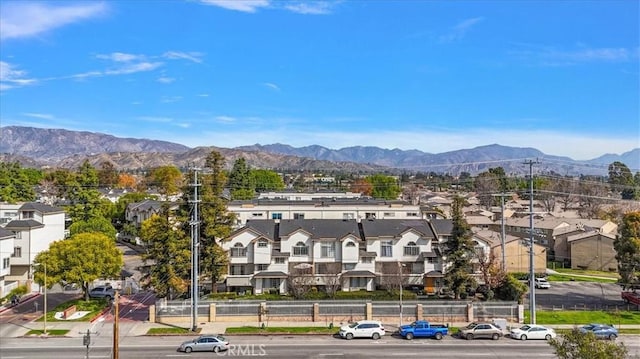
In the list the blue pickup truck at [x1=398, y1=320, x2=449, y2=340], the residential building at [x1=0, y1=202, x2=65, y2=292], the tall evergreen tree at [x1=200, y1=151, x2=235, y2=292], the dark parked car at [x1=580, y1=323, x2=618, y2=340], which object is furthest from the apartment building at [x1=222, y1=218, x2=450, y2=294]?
the residential building at [x1=0, y1=202, x2=65, y2=292]

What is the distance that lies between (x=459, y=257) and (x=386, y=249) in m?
9.90

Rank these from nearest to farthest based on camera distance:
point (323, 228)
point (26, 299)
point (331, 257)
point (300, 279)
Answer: point (300, 279) → point (26, 299) → point (331, 257) → point (323, 228)

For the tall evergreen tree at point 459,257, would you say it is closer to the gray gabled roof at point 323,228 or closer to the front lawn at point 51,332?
the gray gabled roof at point 323,228

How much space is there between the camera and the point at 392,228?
49.0m

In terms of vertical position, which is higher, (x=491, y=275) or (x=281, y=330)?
(x=491, y=275)

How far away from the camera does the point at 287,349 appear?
3045 cm

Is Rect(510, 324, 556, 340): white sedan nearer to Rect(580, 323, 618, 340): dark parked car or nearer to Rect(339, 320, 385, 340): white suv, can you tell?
Rect(580, 323, 618, 340): dark parked car

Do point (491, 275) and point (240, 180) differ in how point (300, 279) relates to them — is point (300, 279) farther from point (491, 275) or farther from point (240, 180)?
point (240, 180)

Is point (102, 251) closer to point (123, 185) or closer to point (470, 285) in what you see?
point (470, 285)

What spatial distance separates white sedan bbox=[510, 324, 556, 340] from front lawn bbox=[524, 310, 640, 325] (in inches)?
144

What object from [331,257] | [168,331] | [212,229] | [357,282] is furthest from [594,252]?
[168,331]

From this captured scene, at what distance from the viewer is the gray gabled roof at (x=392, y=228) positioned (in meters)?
47.6

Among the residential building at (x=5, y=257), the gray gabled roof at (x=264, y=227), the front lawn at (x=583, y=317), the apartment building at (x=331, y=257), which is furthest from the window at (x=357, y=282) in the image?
the residential building at (x=5, y=257)

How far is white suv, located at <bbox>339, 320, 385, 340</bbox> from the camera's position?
3256 centimetres
